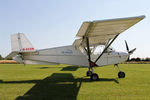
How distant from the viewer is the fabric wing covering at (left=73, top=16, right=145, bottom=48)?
634cm

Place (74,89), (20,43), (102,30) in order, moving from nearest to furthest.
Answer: (74,89)
(102,30)
(20,43)

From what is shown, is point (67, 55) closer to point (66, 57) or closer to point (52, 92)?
point (66, 57)

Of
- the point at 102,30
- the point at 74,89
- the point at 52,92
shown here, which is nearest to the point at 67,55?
the point at 102,30

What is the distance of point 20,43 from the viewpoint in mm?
9617

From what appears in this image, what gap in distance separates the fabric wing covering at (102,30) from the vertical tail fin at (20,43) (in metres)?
3.09

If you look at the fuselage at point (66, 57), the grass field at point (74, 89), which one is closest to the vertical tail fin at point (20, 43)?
the fuselage at point (66, 57)

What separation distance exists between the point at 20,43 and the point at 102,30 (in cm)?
533

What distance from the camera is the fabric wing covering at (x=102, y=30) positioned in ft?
20.8

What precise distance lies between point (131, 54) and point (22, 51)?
7412 millimetres

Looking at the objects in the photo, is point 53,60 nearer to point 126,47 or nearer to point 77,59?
point 77,59

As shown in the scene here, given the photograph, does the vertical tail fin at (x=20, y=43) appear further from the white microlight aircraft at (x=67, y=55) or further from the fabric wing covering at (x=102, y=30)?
the fabric wing covering at (x=102, y=30)

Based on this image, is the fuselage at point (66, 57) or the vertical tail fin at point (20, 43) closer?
the vertical tail fin at point (20, 43)

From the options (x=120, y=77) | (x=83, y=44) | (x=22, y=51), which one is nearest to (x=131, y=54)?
(x=120, y=77)

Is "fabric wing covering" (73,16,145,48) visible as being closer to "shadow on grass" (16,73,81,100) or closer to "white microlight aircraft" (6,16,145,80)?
"white microlight aircraft" (6,16,145,80)
